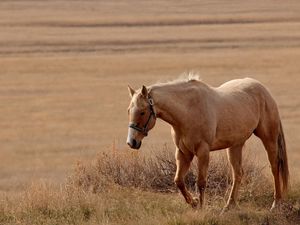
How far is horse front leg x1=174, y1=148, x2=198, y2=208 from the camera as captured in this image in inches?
322

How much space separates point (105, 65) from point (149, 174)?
3107 cm

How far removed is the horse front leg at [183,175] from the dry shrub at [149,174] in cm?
134

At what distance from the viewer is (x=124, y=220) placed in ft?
25.7

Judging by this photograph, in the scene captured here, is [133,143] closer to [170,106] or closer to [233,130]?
[170,106]

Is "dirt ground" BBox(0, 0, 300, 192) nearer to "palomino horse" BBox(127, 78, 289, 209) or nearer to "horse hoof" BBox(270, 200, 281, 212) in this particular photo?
"palomino horse" BBox(127, 78, 289, 209)

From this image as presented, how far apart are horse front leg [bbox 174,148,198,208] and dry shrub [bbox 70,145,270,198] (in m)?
1.34

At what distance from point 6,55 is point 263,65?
14038 millimetres

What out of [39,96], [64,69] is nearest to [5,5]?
[64,69]

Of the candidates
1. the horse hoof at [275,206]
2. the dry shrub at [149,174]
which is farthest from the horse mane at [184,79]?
the dry shrub at [149,174]

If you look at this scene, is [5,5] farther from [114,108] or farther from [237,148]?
[237,148]

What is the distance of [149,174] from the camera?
9.76m

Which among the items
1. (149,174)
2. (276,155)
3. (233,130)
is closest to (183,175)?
(233,130)

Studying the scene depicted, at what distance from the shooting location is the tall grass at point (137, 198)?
789cm

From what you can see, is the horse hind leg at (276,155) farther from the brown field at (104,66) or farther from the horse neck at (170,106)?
the brown field at (104,66)
